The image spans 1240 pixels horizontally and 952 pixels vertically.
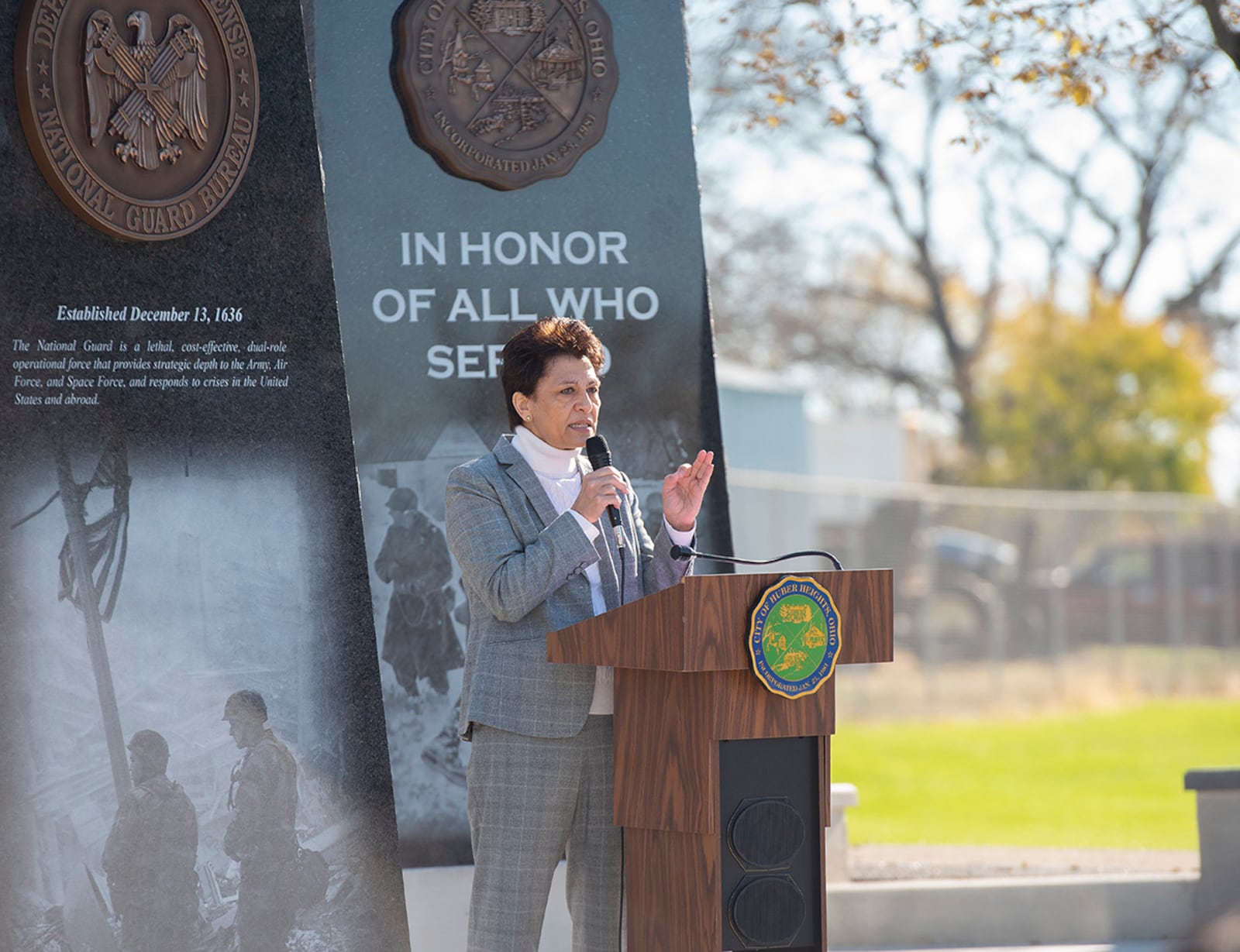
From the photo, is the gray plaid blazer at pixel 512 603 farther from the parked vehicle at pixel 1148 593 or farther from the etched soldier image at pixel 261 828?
the parked vehicle at pixel 1148 593

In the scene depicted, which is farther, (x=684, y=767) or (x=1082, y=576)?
(x=1082, y=576)

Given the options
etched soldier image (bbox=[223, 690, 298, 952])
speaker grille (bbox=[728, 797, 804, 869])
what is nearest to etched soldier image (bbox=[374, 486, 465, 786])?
etched soldier image (bbox=[223, 690, 298, 952])

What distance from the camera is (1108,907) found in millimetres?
5711

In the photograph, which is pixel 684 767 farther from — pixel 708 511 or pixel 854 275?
pixel 854 275

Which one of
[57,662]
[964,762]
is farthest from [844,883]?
[964,762]

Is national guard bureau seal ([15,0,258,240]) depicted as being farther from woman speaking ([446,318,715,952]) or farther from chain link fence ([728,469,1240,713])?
chain link fence ([728,469,1240,713])

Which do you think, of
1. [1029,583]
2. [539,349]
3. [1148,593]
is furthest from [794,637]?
[1148,593]

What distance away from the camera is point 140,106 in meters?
3.83

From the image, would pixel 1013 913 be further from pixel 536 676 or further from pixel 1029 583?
pixel 1029 583

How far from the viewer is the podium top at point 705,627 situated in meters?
3.06

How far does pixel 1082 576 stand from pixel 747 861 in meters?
14.1

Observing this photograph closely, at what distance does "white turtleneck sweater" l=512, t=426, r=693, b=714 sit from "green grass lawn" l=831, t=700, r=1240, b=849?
180 inches

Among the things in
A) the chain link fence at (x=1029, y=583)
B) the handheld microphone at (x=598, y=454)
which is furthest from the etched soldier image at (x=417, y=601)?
the chain link fence at (x=1029, y=583)

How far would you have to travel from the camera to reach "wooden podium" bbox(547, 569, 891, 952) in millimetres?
3133
